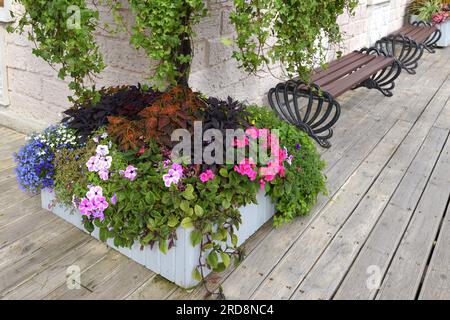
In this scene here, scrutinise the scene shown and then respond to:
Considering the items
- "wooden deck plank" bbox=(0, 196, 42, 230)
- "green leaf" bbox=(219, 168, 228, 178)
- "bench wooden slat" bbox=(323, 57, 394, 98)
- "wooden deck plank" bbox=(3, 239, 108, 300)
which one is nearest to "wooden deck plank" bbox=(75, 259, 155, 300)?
"wooden deck plank" bbox=(3, 239, 108, 300)

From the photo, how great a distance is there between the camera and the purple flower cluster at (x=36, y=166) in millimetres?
2468

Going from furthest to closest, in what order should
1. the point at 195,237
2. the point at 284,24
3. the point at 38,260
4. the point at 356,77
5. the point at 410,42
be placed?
the point at 410,42 < the point at 356,77 < the point at 284,24 < the point at 38,260 < the point at 195,237

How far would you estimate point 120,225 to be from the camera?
210 cm

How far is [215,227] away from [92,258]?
0.66 m

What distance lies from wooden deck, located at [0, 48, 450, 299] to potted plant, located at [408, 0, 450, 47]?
549 centimetres

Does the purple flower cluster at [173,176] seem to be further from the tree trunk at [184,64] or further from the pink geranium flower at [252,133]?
the tree trunk at [184,64]

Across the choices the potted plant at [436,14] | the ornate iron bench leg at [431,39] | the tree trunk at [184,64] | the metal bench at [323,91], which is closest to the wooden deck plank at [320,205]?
the metal bench at [323,91]

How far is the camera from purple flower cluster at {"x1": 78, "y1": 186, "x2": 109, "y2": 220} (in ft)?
6.91

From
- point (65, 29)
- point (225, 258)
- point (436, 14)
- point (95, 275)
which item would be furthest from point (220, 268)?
point (436, 14)

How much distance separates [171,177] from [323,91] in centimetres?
189

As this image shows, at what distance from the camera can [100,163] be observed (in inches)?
86.6

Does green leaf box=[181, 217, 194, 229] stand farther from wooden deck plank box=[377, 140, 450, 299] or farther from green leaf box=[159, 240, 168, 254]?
wooden deck plank box=[377, 140, 450, 299]

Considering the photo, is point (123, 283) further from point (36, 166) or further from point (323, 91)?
point (323, 91)
